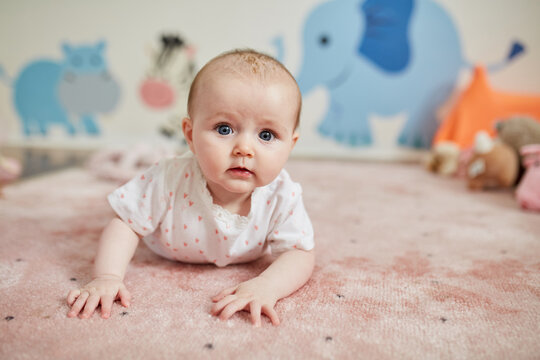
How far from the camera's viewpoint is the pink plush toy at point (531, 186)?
4.29 feet

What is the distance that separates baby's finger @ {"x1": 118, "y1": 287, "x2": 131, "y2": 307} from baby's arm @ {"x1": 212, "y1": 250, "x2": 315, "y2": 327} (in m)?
0.12

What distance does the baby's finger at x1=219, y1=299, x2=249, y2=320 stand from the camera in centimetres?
60

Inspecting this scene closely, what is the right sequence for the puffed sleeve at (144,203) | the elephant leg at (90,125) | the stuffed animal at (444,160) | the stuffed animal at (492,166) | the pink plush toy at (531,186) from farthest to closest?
1. the elephant leg at (90,125)
2. the stuffed animal at (444,160)
3. the stuffed animal at (492,166)
4. the pink plush toy at (531,186)
5. the puffed sleeve at (144,203)

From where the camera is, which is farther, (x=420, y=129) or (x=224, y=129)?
(x=420, y=129)

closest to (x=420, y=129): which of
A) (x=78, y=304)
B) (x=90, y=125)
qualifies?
(x=90, y=125)

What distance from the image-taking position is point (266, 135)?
2.16 ft

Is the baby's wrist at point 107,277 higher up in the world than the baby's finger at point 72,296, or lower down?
higher up

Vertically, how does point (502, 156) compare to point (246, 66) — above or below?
below

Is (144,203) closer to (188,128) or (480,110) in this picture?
(188,128)

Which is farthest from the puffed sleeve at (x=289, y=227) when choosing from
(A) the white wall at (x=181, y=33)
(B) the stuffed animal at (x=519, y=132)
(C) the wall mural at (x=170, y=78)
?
(C) the wall mural at (x=170, y=78)

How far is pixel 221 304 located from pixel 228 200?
191mm

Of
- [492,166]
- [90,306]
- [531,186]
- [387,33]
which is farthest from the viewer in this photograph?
[387,33]

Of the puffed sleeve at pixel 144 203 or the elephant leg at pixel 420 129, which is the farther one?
the elephant leg at pixel 420 129

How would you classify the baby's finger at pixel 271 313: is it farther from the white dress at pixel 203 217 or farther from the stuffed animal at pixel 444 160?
the stuffed animal at pixel 444 160
